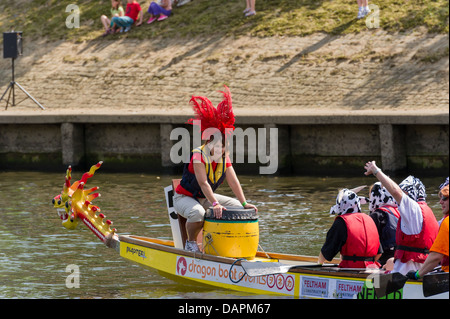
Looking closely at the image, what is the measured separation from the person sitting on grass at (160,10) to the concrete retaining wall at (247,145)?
18.8 ft

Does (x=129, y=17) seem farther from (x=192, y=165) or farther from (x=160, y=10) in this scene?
(x=192, y=165)

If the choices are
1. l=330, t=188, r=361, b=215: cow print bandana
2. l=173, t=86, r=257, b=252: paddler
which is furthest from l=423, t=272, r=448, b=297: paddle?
l=173, t=86, r=257, b=252: paddler

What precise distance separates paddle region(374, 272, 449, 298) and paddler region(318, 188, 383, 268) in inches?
16.7

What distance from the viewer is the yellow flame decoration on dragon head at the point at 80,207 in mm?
12477

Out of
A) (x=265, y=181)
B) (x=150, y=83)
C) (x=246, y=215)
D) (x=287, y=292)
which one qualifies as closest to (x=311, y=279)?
(x=287, y=292)

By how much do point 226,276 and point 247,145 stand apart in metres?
9.80

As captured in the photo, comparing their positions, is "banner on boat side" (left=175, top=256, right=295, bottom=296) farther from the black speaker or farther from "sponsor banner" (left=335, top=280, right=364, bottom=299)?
the black speaker

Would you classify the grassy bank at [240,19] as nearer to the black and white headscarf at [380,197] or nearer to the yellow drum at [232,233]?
the yellow drum at [232,233]

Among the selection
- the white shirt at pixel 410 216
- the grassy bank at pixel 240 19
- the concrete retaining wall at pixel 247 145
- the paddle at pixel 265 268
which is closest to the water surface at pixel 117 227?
the paddle at pixel 265 268

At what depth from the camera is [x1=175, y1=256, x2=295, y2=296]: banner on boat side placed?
10273 millimetres

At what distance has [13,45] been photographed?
24531 millimetres

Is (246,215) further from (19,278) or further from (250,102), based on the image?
(250,102)

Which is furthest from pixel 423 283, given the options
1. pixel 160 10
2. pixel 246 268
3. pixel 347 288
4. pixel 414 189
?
pixel 160 10

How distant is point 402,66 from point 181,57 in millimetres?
5754
